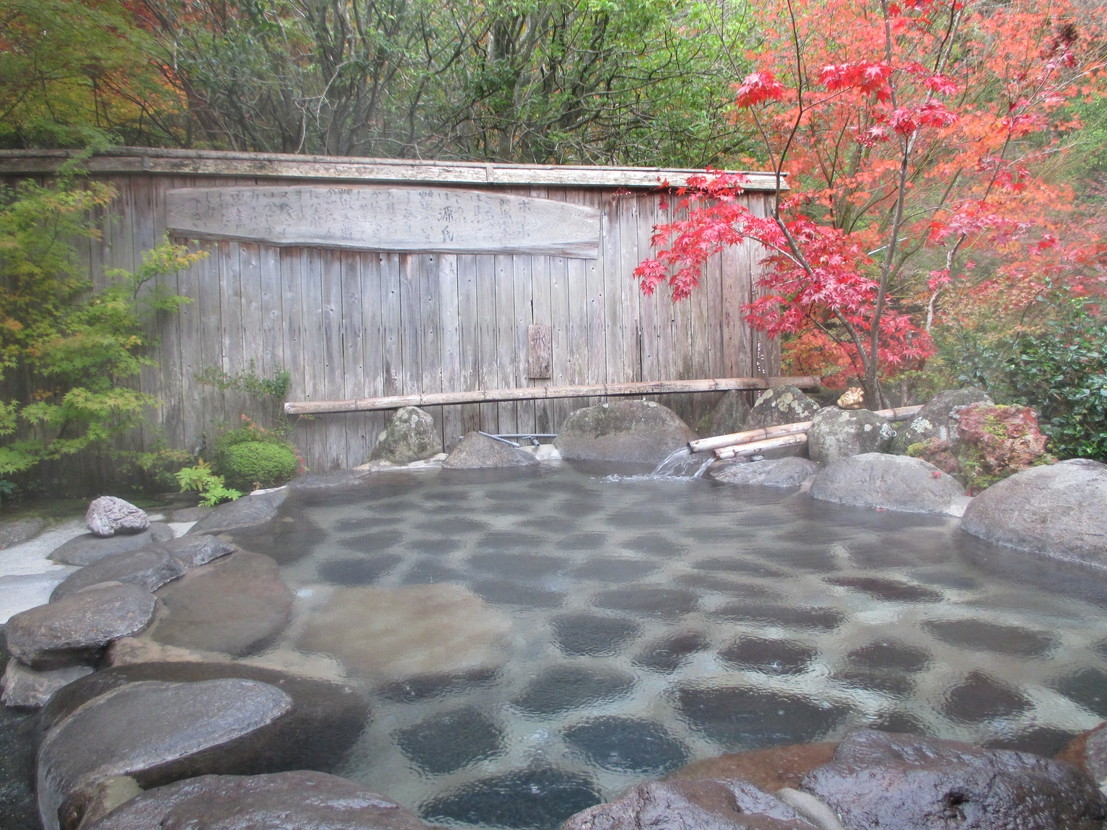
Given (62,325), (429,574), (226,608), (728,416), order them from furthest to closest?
1. (728,416)
2. (62,325)
3. (429,574)
4. (226,608)

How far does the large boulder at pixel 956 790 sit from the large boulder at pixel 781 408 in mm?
4691

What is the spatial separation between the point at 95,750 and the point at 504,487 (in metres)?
3.62

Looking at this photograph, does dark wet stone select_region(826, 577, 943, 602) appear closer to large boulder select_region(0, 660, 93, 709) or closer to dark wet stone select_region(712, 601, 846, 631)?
dark wet stone select_region(712, 601, 846, 631)

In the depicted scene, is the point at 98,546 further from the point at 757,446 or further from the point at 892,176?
the point at 892,176

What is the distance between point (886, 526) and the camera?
166 inches

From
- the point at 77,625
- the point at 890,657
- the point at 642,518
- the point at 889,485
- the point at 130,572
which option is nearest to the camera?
the point at 890,657

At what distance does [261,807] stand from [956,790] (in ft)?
5.25

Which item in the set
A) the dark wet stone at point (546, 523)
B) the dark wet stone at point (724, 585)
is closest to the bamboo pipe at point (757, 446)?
the dark wet stone at point (546, 523)

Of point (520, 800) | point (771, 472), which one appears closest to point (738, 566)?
point (520, 800)

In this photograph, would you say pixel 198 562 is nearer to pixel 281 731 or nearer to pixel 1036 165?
pixel 281 731

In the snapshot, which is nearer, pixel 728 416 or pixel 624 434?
pixel 624 434

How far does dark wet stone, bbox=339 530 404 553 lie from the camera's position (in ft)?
13.0

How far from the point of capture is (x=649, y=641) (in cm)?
270

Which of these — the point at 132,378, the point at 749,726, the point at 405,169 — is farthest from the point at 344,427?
the point at 749,726
